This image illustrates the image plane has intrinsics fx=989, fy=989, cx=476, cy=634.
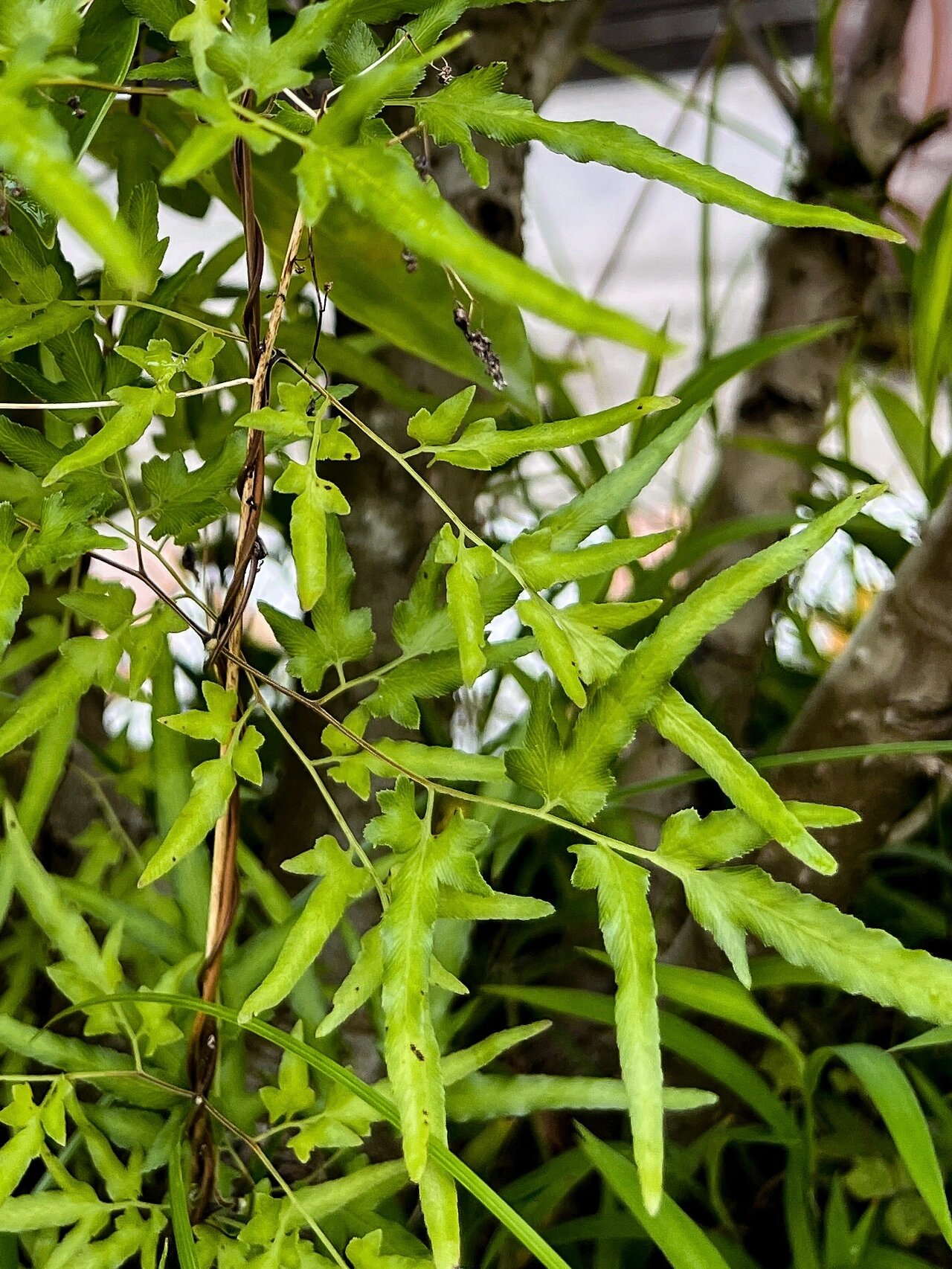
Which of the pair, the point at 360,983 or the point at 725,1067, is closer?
the point at 360,983

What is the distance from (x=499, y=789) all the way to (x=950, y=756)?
0.69 ft

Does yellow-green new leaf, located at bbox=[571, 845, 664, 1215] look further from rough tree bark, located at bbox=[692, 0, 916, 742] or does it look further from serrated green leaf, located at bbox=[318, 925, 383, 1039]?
rough tree bark, located at bbox=[692, 0, 916, 742]

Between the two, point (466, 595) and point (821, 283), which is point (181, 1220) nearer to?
point (466, 595)

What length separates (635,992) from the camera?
223 mm

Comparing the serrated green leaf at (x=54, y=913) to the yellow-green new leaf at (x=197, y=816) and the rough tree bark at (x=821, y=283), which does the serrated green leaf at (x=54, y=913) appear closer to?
the yellow-green new leaf at (x=197, y=816)

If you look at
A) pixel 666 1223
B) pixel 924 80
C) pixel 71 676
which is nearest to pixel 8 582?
pixel 71 676

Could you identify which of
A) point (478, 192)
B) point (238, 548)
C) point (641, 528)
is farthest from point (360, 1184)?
point (641, 528)

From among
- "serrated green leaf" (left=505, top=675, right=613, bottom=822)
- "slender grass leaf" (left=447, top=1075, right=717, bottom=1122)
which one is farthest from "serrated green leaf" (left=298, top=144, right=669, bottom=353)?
"slender grass leaf" (left=447, top=1075, right=717, bottom=1122)

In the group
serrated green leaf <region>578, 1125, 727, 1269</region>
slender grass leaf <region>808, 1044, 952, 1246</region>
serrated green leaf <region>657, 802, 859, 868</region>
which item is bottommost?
serrated green leaf <region>578, 1125, 727, 1269</region>

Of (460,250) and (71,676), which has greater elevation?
(460,250)

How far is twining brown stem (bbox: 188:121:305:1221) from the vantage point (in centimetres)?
24

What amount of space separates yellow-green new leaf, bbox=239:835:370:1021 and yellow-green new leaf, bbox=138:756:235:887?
2 cm

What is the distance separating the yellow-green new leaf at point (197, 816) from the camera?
0.24 meters

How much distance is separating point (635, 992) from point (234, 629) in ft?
0.45
